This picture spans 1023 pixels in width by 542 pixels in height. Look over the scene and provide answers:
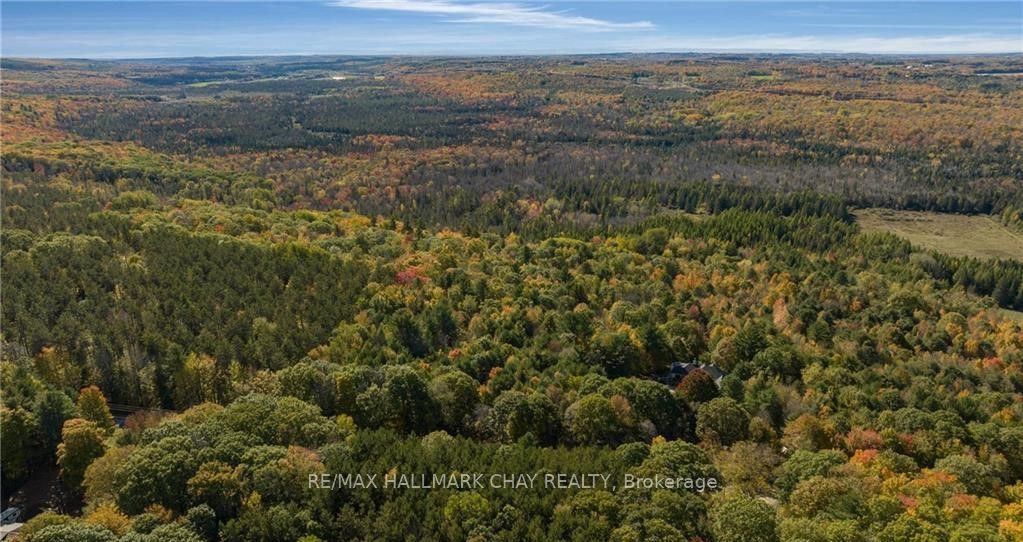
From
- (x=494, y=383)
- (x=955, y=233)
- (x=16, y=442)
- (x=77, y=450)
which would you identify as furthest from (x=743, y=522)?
(x=955, y=233)

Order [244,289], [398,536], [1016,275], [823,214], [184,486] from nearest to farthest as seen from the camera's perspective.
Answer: [398,536], [184,486], [244,289], [1016,275], [823,214]

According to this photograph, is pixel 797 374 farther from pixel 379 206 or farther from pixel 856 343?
pixel 379 206

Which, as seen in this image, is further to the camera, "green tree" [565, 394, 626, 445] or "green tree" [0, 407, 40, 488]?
"green tree" [565, 394, 626, 445]

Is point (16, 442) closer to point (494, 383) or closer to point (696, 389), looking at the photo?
point (494, 383)

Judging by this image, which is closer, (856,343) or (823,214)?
(856,343)

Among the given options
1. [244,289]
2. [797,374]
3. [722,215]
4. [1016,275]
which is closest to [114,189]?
[244,289]

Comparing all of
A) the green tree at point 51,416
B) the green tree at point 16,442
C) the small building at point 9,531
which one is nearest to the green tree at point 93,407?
the green tree at point 51,416

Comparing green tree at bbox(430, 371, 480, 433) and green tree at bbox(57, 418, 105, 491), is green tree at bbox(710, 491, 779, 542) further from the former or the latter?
green tree at bbox(57, 418, 105, 491)

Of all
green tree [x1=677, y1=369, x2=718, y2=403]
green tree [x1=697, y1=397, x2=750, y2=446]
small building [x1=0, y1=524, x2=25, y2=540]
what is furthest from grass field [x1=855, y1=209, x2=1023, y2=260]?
small building [x1=0, y1=524, x2=25, y2=540]
